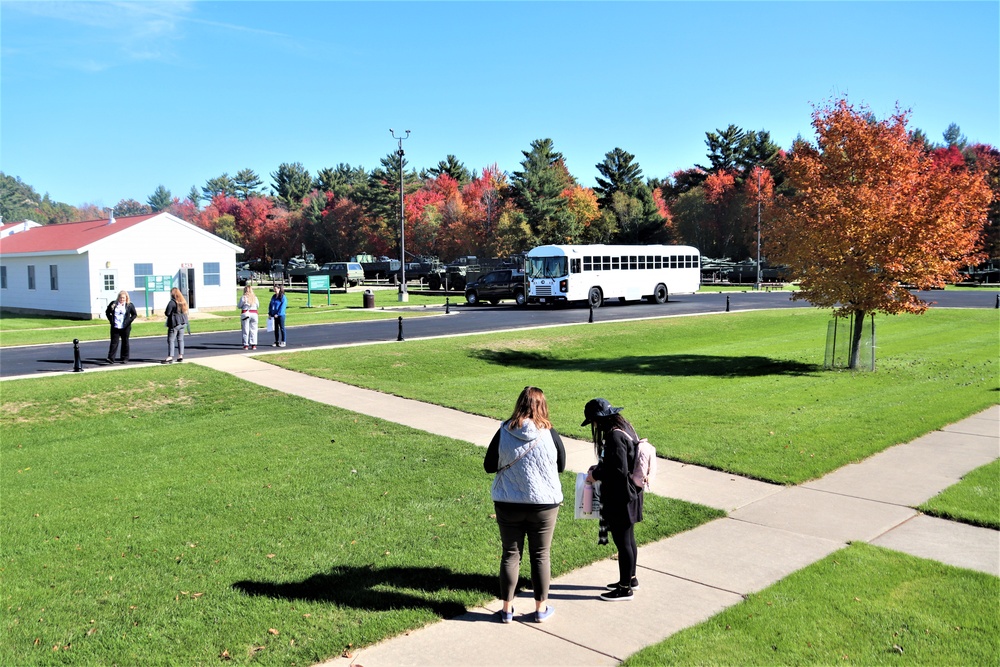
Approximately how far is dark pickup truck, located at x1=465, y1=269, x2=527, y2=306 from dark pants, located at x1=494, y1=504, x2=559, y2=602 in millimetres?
34057

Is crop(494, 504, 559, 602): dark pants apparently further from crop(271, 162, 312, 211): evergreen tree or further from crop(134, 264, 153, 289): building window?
crop(271, 162, 312, 211): evergreen tree

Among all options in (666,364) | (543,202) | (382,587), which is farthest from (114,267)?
(543,202)

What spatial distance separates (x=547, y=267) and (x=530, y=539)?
3269cm

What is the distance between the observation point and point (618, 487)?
589cm

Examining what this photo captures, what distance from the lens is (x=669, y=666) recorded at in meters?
4.95

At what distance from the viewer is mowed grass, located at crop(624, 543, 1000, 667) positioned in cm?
506

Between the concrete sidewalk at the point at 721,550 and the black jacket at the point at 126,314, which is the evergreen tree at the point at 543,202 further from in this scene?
the concrete sidewalk at the point at 721,550

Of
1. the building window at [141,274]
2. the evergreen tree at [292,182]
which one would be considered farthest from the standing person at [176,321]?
the evergreen tree at [292,182]

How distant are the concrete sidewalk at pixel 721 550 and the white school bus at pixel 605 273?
2613 cm

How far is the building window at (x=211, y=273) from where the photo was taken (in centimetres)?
3750

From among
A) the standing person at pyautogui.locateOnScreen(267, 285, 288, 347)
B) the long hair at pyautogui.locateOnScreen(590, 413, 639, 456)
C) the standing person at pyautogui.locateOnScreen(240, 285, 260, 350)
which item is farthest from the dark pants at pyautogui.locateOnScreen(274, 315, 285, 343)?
the long hair at pyautogui.locateOnScreen(590, 413, 639, 456)

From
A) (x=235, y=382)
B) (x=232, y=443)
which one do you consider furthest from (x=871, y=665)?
(x=235, y=382)

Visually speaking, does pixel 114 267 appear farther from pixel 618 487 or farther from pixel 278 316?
pixel 618 487

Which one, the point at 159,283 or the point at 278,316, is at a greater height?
the point at 159,283
